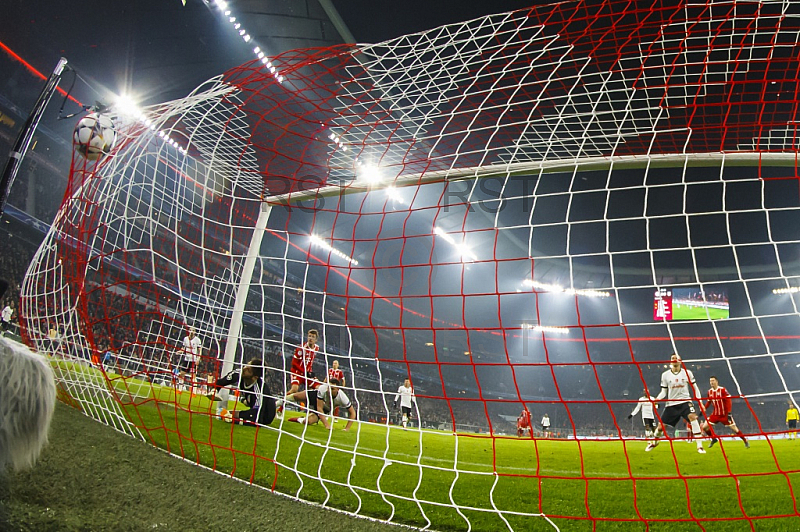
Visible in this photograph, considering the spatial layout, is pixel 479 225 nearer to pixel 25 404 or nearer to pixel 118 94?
pixel 118 94

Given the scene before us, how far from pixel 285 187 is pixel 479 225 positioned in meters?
15.0

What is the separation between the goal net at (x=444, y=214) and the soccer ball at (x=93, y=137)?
9cm

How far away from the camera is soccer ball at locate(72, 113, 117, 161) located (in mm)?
3650

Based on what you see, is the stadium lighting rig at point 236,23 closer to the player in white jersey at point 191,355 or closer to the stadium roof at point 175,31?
the stadium roof at point 175,31

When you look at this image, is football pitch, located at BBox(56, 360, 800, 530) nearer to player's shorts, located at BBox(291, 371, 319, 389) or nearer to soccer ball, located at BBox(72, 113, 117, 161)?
player's shorts, located at BBox(291, 371, 319, 389)

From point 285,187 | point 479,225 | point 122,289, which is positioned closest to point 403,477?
point 285,187

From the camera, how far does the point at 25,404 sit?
1.56 metres

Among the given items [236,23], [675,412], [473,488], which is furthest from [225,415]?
[236,23]

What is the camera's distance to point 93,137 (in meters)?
3.68

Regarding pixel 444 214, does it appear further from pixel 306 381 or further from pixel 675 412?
pixel 306 381

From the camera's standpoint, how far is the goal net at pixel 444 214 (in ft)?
8.57

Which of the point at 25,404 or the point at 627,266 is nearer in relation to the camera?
the point at 25,404

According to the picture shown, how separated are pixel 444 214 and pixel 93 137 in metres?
15.4

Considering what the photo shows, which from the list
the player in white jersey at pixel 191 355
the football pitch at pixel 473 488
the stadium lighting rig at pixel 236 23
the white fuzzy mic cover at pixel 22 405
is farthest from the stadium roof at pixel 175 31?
the white fuzzy mic cover at pixel 22 405
